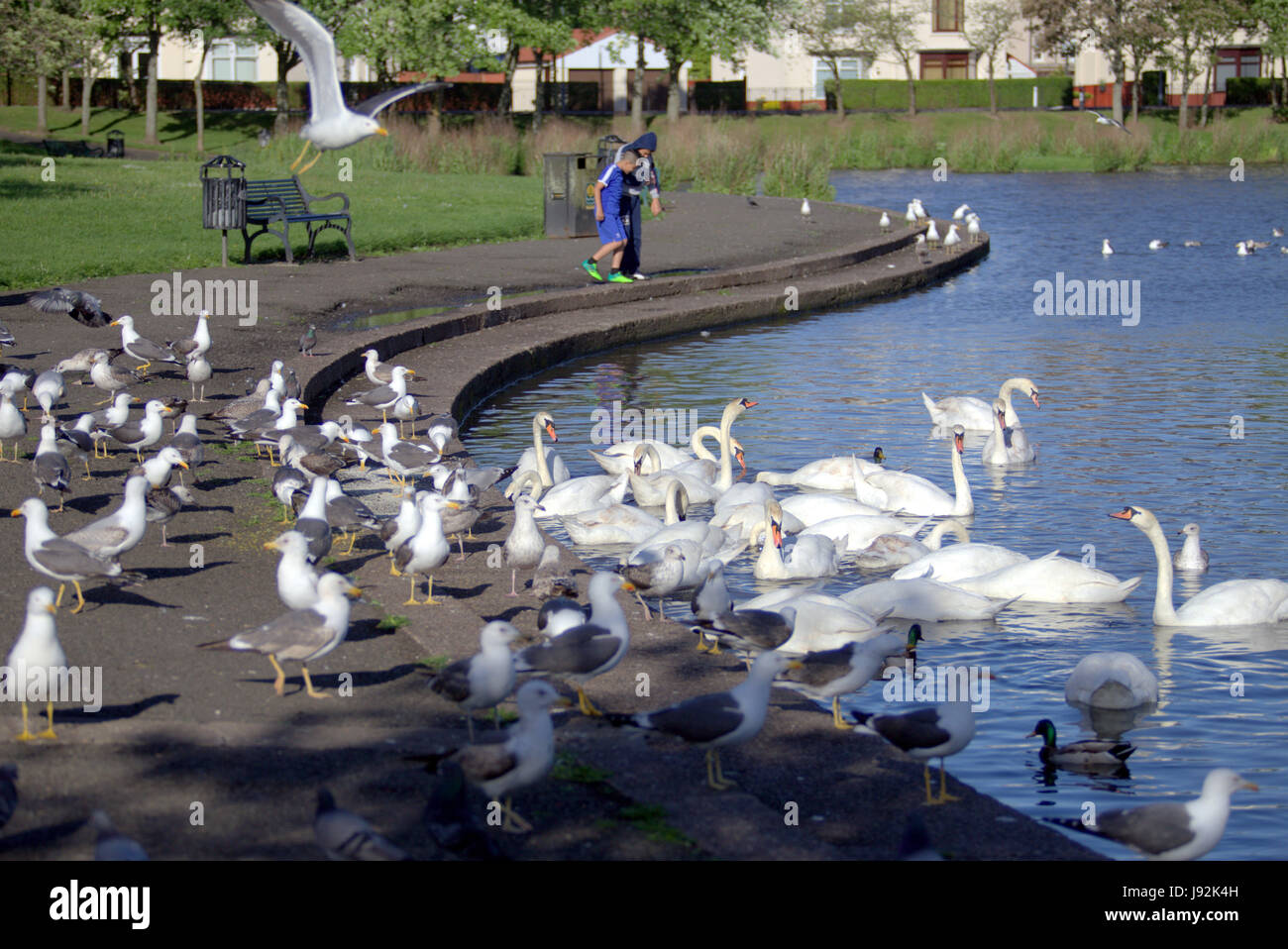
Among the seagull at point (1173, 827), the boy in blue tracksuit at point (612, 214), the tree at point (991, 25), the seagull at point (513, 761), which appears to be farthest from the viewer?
the tree at point (991, 25)

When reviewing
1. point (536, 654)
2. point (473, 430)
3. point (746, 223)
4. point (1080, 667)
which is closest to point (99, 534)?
point (536, 654)

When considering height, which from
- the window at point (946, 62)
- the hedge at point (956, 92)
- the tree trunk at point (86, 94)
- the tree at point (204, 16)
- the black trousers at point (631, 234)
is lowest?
the black trousers at point (631, 234)

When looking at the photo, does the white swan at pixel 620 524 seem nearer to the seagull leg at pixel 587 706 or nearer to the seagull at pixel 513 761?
the seagull leg at pixel 587 706

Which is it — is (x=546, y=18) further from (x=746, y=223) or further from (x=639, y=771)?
(x=639, y=771)

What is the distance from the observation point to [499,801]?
4750mm

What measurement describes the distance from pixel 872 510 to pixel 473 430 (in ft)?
14.3

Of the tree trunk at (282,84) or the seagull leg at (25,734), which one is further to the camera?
the tree trunk at (282,84)

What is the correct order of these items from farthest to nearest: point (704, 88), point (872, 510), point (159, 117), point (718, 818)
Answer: point (704, 88), point (159, 117), point (872, 510), point (718, 818)

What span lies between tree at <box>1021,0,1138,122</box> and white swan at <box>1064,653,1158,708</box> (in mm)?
64132

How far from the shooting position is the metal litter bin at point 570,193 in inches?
925

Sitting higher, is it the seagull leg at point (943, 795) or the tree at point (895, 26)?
the tree at point (895, 26)

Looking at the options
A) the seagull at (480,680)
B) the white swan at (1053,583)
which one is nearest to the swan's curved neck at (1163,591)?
the white swan at (1053,583)

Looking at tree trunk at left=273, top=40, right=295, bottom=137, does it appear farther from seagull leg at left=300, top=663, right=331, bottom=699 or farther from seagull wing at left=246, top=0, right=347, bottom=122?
seagull leg at left=300, top=663, right=331, bottom=699

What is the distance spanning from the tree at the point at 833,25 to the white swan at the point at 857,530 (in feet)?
223
